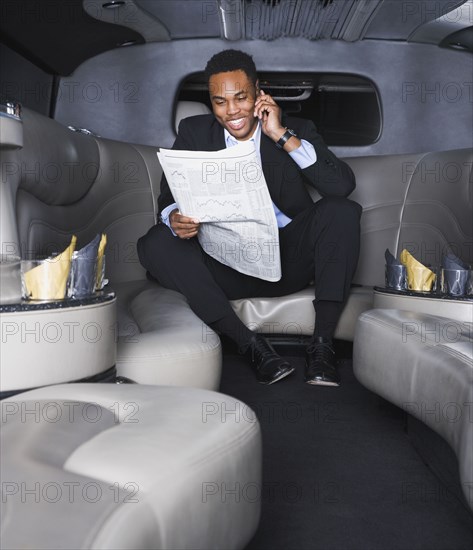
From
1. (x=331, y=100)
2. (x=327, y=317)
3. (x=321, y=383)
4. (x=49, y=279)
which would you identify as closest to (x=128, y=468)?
(x=49, y=279)

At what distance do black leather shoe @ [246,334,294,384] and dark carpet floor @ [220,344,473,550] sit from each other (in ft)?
0.32

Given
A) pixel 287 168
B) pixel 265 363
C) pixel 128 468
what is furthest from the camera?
pixel 287 168

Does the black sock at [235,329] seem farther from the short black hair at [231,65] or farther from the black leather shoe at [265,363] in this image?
the short black hair at [231,65]

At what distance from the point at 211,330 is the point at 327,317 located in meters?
0.72

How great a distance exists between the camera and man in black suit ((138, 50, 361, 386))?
2.53m

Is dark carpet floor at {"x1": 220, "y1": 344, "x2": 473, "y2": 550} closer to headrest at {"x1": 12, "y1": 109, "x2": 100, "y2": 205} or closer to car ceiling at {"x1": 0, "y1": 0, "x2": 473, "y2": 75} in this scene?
headrest at {"x1": 12, "y1": 109, "x2": 100, "y2": 205}

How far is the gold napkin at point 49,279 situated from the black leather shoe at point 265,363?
124cm

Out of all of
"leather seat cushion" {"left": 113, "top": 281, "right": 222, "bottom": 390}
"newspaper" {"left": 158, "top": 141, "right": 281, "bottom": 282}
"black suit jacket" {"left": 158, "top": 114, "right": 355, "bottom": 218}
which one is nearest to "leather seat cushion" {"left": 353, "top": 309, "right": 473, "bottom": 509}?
"leather seat cushion" {"left": 113, "top": 281, "right": 222, "bottom": 390}

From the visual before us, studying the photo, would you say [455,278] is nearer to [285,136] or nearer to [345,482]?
[345,482]

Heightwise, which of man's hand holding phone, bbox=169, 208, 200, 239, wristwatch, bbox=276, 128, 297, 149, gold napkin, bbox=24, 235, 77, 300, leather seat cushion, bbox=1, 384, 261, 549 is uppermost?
wristwatch, bbox=276, 128, 297, 149

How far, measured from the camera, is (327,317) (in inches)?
102

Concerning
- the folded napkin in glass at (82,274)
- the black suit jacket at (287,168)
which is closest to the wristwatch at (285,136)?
the black suit jacket at (287,168)

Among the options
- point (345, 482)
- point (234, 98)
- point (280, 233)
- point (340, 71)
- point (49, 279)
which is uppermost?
point (340, 71)

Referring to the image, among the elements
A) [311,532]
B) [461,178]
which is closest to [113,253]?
[461,178]
